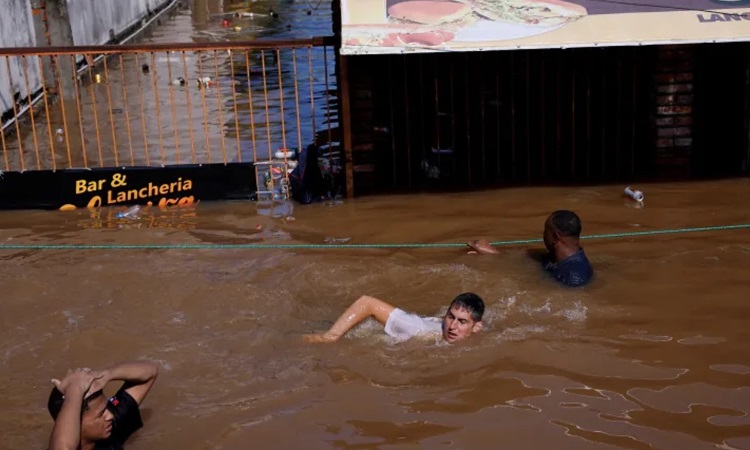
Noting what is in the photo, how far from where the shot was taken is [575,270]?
8.10 metres

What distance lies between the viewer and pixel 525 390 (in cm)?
635

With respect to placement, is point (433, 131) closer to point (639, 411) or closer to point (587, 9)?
point (587, 9)

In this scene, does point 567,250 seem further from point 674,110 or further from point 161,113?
point 161,113

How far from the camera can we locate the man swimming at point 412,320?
274 inches

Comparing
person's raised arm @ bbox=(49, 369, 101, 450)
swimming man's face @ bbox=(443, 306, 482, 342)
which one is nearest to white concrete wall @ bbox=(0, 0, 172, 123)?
swimming man's face @ bbox=(443, 306, 482, 342)

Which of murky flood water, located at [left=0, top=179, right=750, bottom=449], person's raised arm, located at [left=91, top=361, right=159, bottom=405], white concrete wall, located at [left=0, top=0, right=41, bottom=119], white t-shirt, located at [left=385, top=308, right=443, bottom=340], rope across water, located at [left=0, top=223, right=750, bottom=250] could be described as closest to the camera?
person's raised arm, located at [left=91, top=361, right=159, bottom=405]

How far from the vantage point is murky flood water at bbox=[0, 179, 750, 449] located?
5957mm

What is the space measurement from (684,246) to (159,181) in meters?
5.83

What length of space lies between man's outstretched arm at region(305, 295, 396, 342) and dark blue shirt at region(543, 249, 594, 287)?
5.49ft

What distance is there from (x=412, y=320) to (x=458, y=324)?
42 centimetres

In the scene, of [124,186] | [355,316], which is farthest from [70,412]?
[124,186]

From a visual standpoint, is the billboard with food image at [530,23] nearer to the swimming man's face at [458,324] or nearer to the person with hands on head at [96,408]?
the swimming man's face at [458,324]

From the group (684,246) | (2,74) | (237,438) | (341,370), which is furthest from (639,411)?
(2,74)

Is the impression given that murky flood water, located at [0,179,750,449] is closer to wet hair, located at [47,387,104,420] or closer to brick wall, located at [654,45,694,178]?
wet hair, located at [47,387,104,420]
